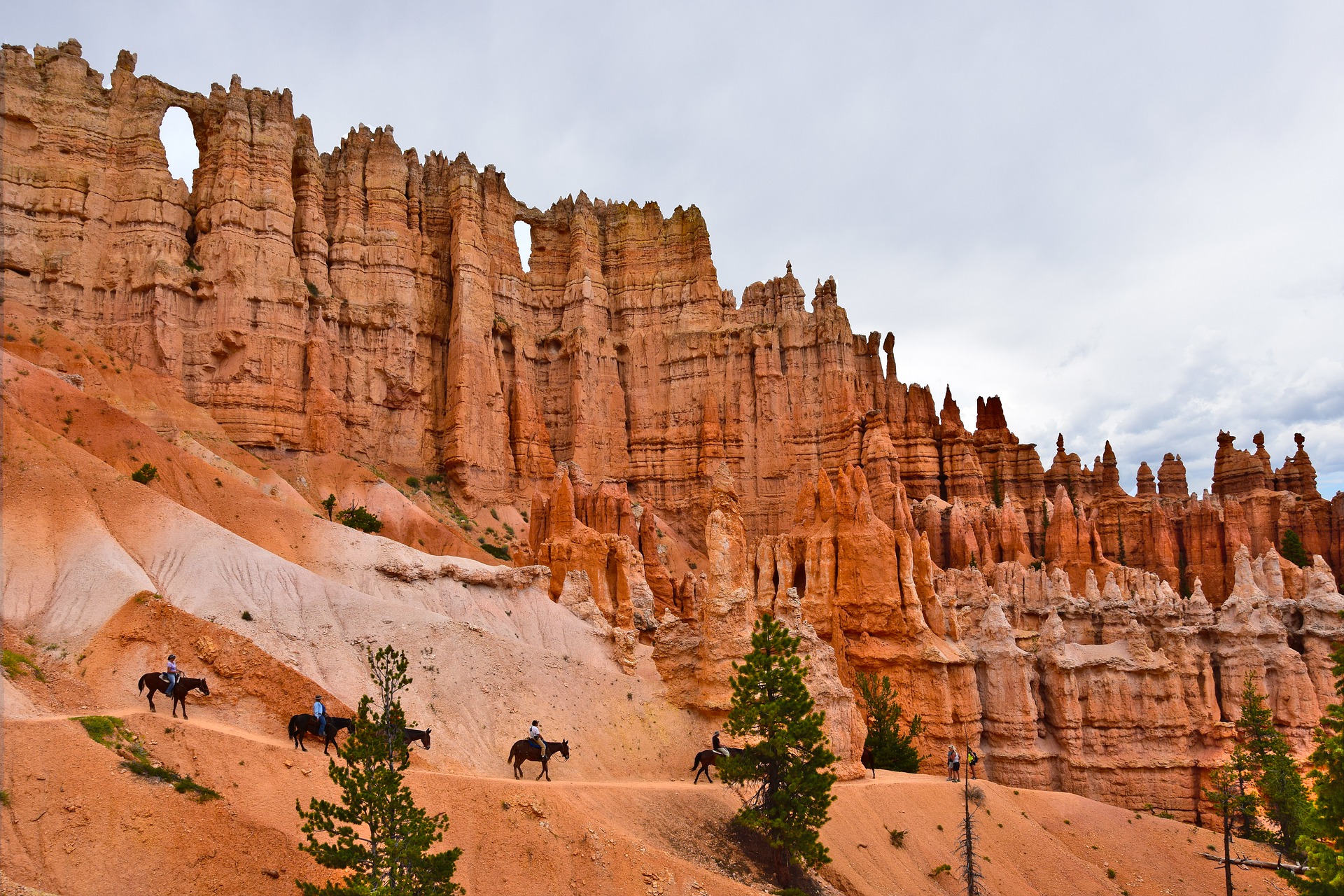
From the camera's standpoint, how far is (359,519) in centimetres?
5216

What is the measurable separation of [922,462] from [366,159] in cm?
5242

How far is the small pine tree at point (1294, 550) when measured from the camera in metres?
60.1

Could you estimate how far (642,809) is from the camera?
73.2 ft

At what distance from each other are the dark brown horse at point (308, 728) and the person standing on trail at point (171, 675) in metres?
2.66

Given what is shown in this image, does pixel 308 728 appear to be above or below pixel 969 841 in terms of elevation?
above

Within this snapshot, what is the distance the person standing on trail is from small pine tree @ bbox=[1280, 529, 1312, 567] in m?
64.8

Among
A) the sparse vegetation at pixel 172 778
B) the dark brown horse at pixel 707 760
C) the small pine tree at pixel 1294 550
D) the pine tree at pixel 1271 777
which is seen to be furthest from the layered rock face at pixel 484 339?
Result: the sparse vegetation at pixel 172 778

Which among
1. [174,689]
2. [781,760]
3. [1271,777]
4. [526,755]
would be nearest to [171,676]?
[174,689]

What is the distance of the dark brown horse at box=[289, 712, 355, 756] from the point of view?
20.6 meters

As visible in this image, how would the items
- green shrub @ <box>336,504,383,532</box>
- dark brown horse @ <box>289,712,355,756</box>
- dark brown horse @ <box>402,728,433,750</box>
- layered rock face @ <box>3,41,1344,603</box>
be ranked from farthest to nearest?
1. layered rock face @ <box>3,41,1344,603</box>
2. green shrub @ <box>336,504,383,532</box>
3. dark brown horse @ <box>402,728,433,750</box>
4. dark brown horse @ <box>289,712,355,756</box>

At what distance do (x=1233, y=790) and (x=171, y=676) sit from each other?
3787 cm

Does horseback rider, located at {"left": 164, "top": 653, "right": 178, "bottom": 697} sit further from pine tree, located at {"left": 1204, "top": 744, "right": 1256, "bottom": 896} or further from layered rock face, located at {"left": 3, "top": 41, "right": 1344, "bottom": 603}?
layered rock face, located at {"left": 3, "top": 41, "right": 1344, "bottom": 603}

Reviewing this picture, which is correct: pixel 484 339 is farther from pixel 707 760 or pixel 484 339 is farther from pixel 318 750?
pixel 318 750

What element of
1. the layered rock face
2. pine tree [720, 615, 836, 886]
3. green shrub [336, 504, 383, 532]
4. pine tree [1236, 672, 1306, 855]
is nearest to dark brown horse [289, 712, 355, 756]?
pine tree [720, 615, 836, 886]
